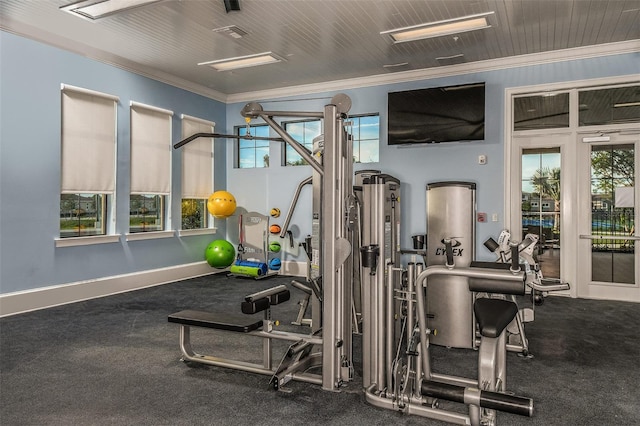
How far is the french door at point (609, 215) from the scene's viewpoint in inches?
207

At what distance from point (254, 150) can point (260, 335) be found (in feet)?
16.9

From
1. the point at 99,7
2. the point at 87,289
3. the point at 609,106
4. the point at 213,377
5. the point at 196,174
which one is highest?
the point at 99,7

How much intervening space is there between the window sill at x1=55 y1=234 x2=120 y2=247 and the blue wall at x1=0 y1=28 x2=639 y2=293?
65 mm

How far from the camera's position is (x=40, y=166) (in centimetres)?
487

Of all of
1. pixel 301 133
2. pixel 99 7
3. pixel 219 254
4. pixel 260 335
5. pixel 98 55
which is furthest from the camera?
pixel 301 133

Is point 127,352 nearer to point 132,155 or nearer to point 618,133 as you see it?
point 132,155

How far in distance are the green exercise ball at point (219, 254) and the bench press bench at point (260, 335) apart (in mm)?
3633

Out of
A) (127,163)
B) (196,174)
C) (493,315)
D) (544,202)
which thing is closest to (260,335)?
(493,315)

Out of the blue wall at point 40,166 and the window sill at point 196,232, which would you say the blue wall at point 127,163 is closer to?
the blue wall at point 40,166

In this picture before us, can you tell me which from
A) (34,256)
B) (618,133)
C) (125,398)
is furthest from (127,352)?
(618,133)

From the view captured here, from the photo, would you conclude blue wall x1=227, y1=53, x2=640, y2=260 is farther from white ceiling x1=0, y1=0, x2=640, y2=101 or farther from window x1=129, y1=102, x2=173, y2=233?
window x1=129, y1=102, x2=173, y2=233

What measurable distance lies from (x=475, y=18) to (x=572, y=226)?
9.42ft

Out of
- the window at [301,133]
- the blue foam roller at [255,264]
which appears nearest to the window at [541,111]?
the window at [301,133]

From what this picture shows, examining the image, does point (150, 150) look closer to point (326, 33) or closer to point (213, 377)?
point (326, 33)
